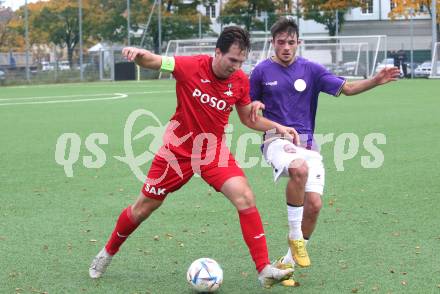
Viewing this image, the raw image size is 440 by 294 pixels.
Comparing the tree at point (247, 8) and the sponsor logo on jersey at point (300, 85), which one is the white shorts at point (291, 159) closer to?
the sponsor logo on jersey at point (300, 85)

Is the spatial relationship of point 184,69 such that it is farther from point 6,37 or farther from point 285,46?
point 6,37

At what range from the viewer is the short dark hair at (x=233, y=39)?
20.5ft

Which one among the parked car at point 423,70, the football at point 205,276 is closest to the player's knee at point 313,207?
the football at point 205,276

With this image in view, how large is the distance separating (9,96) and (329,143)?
19830 millimetres

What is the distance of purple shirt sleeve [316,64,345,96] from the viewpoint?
7.23 meters

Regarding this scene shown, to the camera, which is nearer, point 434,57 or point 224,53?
point 224,53

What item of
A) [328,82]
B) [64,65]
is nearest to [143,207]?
[328,82]

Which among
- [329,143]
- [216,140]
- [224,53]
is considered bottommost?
[329,143]

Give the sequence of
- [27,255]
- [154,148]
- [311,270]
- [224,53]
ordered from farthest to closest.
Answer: [154,148] → [27,255] → [311,270] → [224,53]

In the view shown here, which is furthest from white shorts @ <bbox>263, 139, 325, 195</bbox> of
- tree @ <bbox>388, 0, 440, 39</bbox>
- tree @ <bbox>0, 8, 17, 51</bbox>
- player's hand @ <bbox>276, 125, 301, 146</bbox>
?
tree @ <bbox>388, 0, 440, 39</bbox>

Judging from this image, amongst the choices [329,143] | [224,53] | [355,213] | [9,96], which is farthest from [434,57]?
[224,53]

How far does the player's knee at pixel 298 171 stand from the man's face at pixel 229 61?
0.89m

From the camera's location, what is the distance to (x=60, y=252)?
294 inches

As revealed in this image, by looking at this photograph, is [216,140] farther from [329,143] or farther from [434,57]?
[434,57]
